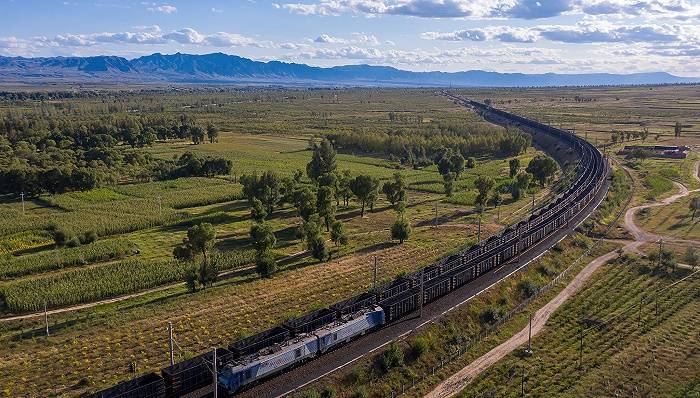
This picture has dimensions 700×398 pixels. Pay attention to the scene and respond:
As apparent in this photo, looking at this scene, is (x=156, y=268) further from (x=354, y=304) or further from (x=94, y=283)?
(x=354, y=304)

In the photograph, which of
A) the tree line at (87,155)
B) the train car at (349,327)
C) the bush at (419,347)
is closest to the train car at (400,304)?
the train car at (349,327)

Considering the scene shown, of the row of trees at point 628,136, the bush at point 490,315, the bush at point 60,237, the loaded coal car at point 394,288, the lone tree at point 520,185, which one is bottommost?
the bush at point 490,315

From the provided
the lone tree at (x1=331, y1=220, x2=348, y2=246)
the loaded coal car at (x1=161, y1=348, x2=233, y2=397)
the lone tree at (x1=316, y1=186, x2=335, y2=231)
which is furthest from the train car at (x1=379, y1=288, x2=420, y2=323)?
the lone tree at (x1=316, y1=186, x2=335, y2=231)

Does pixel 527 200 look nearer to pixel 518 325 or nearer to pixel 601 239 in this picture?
pixel 601 239

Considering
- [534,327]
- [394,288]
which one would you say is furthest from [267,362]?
[534,327]

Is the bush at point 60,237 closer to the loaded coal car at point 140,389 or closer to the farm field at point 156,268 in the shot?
the farm field at point 156,268

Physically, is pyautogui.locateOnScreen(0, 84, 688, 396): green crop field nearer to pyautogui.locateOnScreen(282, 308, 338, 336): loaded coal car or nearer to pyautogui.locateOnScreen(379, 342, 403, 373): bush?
pyautogui.locateOnScreen(379, 342, 403, 373): bush
